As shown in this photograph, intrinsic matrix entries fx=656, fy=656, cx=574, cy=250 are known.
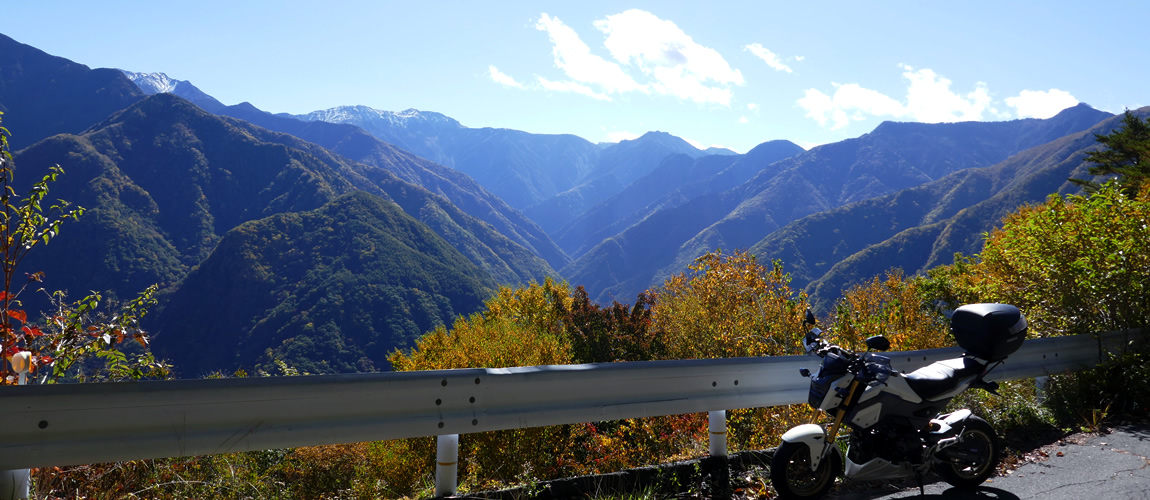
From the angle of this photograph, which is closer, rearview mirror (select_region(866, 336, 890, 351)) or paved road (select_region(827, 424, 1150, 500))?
rearview mirror (select_region(866, 336, 890, 351))

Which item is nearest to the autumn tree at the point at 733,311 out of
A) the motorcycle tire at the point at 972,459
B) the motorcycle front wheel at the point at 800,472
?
the motorcycle tire at the point at 972,459

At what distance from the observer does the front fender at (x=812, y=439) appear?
11.2 feet

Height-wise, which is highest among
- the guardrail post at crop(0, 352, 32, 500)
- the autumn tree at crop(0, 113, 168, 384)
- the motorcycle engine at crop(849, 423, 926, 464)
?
the autumn tree at crop(0, 113, 168, 384)

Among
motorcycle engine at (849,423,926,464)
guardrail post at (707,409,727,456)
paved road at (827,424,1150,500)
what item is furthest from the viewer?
guardrail post at (707,409,727,456)

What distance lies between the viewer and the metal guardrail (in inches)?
100

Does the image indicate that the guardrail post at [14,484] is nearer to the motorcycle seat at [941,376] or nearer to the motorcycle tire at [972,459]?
the motorcycle seat at [941,376]

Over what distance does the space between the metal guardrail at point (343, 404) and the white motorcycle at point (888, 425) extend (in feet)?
1.86

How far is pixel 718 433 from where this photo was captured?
3.91 m

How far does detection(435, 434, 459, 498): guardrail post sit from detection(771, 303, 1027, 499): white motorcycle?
1649mm

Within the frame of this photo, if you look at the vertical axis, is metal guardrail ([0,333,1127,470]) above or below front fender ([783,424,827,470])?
above

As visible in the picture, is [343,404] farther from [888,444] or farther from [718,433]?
[888,444]

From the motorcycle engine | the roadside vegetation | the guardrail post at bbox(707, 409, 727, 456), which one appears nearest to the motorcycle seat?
the motorcycle engine

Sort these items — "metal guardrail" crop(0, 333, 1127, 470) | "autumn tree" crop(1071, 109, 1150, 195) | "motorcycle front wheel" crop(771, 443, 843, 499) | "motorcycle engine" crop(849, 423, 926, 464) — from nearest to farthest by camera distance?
"metal guardrail" crop(0, 333, 1127, 470)
"motorcycle front wheel" crop(771, 443, 843, 499)
"motorcycle engine" crop(849, 423, 926, 464)
"autumn tree" crop(1071, 109, 1150, 195)

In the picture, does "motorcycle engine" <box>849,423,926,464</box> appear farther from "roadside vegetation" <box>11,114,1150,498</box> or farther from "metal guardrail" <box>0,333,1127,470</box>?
"roadside vegetation" <box>11,114,1150,498</box>
